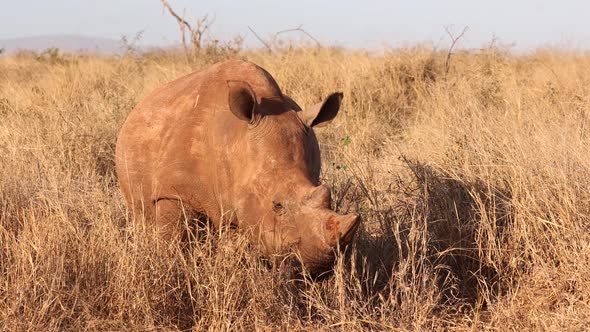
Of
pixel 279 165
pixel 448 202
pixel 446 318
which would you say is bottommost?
pixel 446 318

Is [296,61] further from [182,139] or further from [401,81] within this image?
[182,139]

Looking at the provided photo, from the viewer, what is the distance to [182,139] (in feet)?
15.2

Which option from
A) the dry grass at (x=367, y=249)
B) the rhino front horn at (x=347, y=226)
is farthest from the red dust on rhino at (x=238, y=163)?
the dry grass at (x=367, y=249)

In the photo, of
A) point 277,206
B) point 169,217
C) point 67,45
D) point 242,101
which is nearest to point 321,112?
point 242,101

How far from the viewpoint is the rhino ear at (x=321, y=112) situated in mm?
4539

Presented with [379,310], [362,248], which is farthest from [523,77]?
[379,310]

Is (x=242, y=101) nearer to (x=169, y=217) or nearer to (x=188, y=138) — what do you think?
(x=188, y=138)

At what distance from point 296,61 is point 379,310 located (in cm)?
706

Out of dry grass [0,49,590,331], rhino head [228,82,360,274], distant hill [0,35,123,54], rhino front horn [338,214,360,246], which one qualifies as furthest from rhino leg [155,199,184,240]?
distant hill [0,35,123,54]

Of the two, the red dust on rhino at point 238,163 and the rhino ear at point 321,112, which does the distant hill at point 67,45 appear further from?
the rhino ear at point 321,112

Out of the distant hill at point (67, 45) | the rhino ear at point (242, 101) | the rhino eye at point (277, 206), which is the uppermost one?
the rhino ear at point (242, 101)

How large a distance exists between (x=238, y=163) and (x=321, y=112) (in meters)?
0.60

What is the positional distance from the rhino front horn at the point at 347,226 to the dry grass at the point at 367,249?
252 mm

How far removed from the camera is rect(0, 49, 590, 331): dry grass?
420 centimetres
